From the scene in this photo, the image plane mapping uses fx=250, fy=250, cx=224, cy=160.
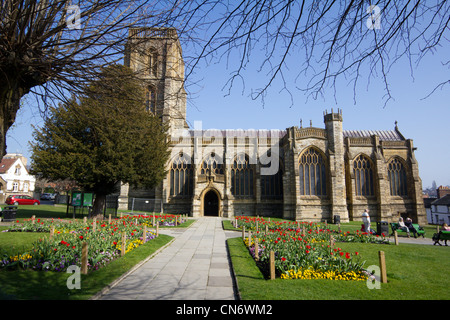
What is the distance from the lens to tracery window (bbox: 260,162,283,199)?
29.5 meters

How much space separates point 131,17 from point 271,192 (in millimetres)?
27506

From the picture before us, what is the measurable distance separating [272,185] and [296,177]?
4.53m

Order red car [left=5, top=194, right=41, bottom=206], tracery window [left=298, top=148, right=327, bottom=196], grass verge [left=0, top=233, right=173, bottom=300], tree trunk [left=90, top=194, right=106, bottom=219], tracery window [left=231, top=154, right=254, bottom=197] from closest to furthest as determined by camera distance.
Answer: grass verge [left=0, top=233, right=173, bottom=300] < tree trunk [left=90, top=194, right=106, bottom=219] < tracery window [left=298, top=148, right=327, bottom=196] < tracery window [left=231, top=154, right=254, bottom=197] < red car [left=5, top=194, right=41, bottom=206]

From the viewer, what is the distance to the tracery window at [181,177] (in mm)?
29505

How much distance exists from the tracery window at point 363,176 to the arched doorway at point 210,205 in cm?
1616

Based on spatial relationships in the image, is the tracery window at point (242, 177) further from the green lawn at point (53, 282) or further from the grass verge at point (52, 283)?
the grass verge at point (52, 283)

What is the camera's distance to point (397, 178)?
1141 inches

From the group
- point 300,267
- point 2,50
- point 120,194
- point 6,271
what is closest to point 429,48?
point 2,50

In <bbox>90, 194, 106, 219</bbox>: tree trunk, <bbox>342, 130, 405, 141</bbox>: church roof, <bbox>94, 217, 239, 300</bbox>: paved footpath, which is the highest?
<bbox>342, 130, 405, 141</bbox>: church roof

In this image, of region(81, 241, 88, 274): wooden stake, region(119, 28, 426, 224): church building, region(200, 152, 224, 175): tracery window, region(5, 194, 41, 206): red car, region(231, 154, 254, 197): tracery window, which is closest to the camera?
region(81, 241, 88, 274): wooden stake

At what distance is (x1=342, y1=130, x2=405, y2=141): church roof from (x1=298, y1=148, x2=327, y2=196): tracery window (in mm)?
9578

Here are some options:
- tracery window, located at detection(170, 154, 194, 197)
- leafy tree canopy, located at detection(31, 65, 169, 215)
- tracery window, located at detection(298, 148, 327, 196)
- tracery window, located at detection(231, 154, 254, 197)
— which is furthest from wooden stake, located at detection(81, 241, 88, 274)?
tracery window, located at detection(231, 154, 254, 197)

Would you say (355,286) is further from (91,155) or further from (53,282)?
(91,155)

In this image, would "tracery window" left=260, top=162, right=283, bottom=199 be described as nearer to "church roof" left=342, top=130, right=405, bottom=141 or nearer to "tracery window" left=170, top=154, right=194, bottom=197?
"tracery window" left=170, top=154, right=194, bottom=197
